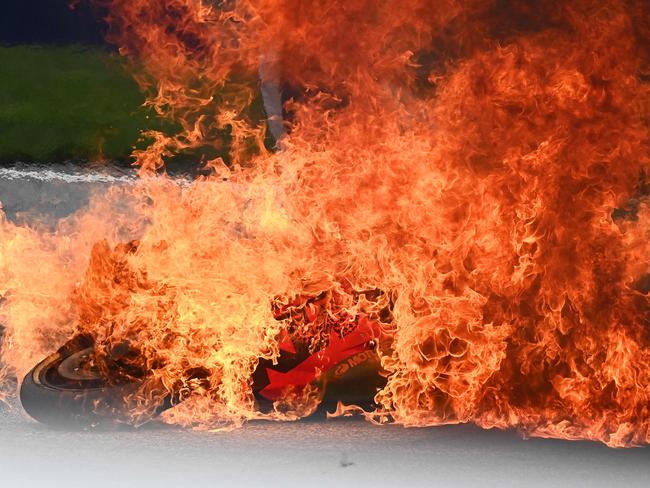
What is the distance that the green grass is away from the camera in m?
8.35

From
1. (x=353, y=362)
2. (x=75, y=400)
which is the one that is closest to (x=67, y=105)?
(x=75, y=400)

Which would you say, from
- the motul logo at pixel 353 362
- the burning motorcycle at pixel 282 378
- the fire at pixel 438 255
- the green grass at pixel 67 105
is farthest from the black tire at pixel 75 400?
the green grass at pixel 67 105

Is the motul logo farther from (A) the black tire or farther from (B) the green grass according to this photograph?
(B) the green grass

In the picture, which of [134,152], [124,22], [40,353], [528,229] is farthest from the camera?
[124,22]

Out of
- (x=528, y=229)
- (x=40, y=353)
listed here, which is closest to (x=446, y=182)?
(x=528, y=229)

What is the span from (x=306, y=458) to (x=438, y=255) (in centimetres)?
134

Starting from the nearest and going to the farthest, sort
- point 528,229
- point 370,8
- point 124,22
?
point 528,229, point 370,8, point 124,22

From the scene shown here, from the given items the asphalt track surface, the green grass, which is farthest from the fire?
the green grass

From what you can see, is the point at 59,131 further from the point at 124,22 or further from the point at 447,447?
the point at 447,447

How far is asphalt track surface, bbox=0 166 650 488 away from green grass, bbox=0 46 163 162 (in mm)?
5121

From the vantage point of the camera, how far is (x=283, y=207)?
4.35 metres

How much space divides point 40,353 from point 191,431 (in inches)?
50.6

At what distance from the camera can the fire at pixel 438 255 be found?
12.2 feet

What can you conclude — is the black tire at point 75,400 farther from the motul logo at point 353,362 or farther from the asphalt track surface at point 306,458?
the motul logo at point 353,362
